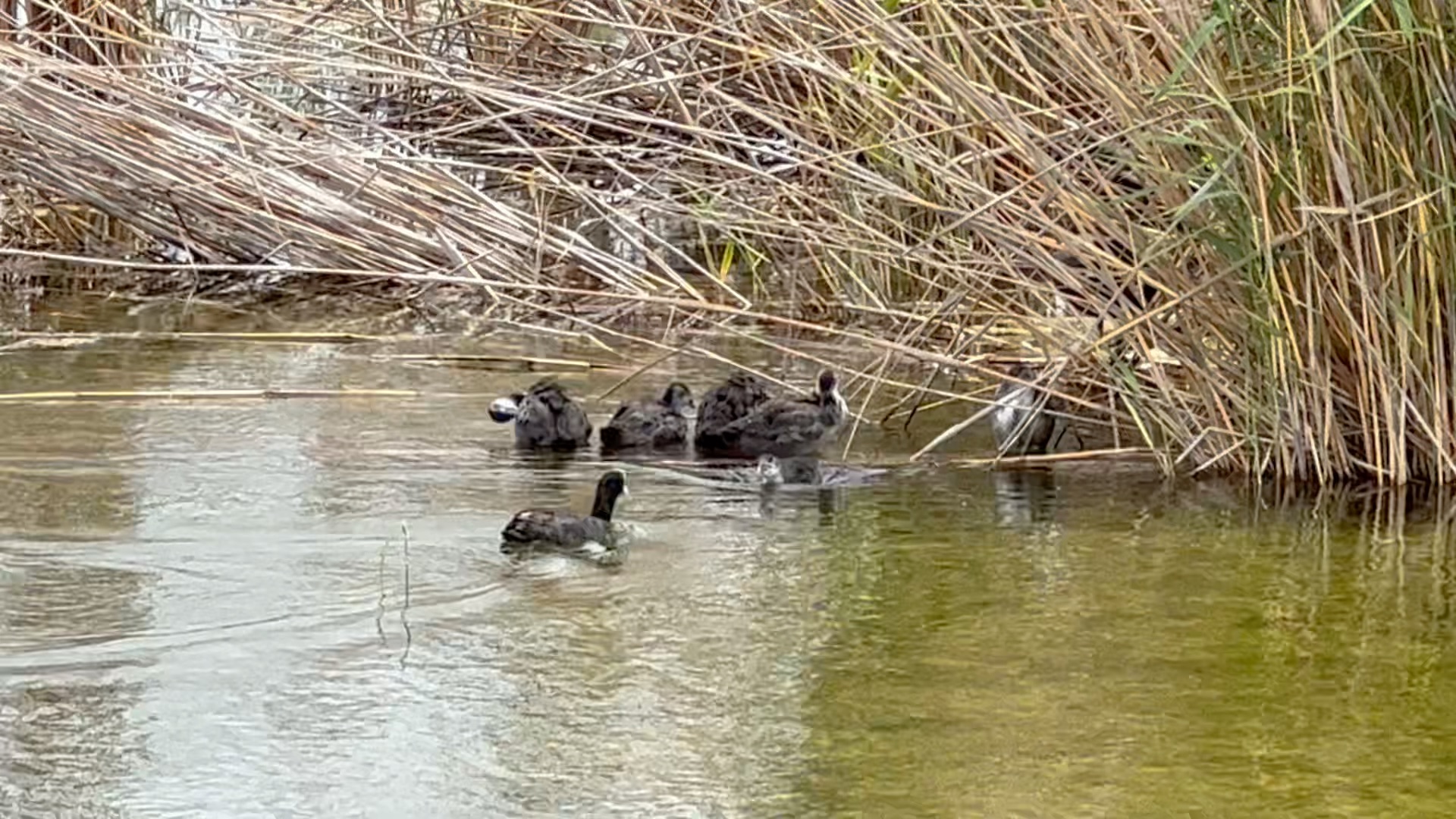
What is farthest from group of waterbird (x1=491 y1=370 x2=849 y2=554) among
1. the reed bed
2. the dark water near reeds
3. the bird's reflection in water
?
the bird's reflection in water

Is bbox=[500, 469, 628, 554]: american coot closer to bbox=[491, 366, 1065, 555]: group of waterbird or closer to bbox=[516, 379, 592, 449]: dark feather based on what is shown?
bbox=[491, 366, 1065, 555]: group of waterbird

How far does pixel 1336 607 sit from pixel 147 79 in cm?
555

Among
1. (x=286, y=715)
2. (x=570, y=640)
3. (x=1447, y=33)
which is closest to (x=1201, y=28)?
(x=1447, y=33)

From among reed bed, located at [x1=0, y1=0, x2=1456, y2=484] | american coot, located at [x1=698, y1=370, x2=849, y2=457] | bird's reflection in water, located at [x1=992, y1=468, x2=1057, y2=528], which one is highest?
reed bed, located at [x1=0, y1=0, x2=1456, y2=484]

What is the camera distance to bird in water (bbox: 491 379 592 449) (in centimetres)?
657

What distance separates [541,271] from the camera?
8.41 meters

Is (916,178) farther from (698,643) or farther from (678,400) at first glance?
(698,643)

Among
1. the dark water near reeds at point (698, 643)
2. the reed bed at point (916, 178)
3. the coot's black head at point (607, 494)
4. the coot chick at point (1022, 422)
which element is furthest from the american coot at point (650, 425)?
the coot's black head at point (607, 494)

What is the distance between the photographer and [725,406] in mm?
6910

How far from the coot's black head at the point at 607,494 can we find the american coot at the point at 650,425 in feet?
3.05

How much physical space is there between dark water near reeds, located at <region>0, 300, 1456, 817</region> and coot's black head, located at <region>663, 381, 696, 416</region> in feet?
1.45

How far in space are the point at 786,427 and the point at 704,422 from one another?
0.26 meters

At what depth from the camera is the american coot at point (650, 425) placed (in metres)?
6.66

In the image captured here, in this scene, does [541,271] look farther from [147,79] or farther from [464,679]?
[464,679]
